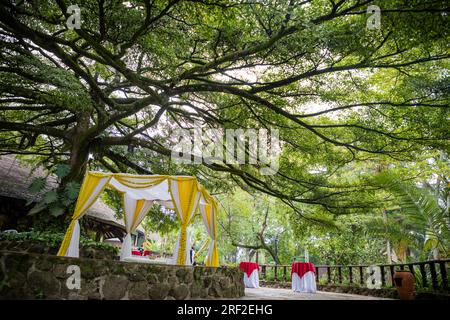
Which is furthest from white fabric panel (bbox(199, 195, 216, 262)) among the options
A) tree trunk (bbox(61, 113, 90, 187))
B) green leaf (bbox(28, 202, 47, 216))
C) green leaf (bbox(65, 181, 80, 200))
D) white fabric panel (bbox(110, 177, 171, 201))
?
green leaf (bbox(28, 202, 47, 216))

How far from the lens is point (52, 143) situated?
8.98 metres

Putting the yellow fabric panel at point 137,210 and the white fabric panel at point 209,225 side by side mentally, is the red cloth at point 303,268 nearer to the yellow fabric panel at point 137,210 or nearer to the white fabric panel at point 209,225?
the white fabric panel at point 209,225

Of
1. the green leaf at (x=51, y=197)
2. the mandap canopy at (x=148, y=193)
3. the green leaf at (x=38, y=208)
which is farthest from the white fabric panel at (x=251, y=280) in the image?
the green leaf at (x=38, y=208)

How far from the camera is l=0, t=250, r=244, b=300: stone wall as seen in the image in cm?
354

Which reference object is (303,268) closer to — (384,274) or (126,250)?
(384,274)

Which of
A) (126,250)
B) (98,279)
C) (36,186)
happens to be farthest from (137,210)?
(98,279)

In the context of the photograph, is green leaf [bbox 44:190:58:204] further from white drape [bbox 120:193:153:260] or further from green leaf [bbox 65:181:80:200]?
white drape [bbox 120:193:153:260]

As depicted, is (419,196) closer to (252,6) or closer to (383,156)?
(383,156)

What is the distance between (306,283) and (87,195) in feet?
21.9

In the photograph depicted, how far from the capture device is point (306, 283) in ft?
28.3

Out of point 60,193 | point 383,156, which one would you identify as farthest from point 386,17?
point 60,193

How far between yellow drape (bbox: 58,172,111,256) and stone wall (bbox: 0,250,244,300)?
194cm

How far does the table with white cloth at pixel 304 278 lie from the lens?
8.60 meters

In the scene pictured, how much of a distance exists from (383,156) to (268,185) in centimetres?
291
